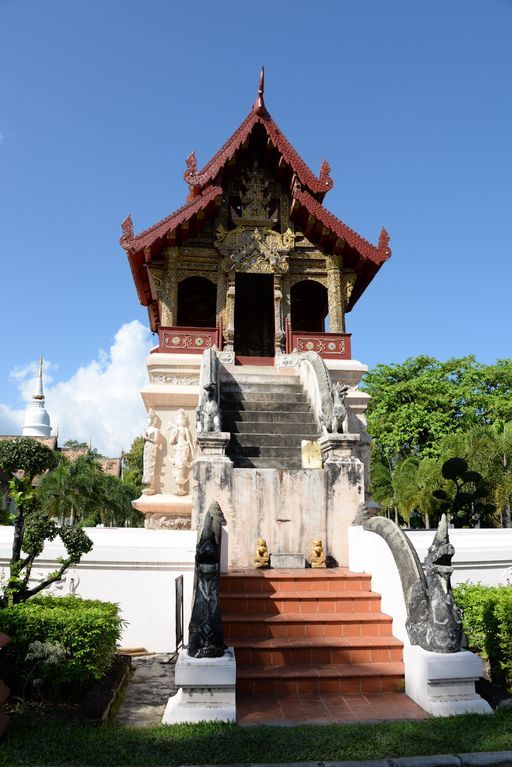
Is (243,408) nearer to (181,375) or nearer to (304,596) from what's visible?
(181,375)

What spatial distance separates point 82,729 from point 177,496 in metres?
7.21

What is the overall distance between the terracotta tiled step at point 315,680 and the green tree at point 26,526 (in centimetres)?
196

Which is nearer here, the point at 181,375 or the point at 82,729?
the point at 82,729

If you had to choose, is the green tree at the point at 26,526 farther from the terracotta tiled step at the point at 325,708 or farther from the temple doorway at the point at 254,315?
the temple doorway at the point at 254,315

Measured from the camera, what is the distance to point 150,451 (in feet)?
38.1

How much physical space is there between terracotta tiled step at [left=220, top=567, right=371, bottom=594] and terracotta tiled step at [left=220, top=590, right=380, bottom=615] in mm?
209

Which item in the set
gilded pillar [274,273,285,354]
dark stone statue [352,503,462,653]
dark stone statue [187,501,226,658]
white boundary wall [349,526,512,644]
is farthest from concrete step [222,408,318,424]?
dark stone statue [187,501,226,658]

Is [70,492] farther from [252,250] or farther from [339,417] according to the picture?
[339,417]

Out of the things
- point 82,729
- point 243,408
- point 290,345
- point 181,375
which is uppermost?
point 290,345

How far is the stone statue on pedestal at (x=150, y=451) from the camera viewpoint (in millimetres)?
11469

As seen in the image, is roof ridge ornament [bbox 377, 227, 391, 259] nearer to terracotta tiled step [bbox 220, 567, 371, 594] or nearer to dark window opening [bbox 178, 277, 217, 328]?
dark window opening [bbox 178, 277, 217, 328]

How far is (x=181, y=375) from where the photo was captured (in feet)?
40.2

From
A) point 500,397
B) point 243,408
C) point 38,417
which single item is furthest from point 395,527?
point 38,417

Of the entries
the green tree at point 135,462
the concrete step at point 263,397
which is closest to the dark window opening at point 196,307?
the concrete step at point 263,397
